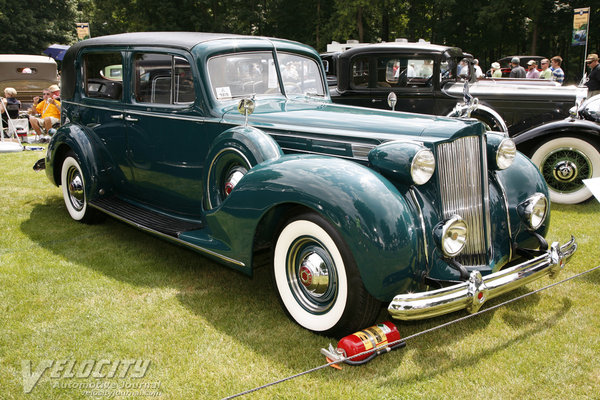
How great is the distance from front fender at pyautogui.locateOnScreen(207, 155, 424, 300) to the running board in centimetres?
117

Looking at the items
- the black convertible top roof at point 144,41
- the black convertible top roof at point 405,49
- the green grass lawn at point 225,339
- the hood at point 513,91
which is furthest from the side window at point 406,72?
the green grass lawn at point 225,339

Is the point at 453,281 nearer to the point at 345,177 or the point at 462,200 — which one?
Result: the point at 462,200

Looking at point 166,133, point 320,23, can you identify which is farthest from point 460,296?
point 320,23

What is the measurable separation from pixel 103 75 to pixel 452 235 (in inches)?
157

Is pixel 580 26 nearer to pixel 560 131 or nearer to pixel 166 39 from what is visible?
pixel 560 131

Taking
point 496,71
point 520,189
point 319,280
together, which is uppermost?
point 496,71

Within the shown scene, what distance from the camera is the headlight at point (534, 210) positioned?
3404 mm

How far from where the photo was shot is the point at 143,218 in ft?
14.5

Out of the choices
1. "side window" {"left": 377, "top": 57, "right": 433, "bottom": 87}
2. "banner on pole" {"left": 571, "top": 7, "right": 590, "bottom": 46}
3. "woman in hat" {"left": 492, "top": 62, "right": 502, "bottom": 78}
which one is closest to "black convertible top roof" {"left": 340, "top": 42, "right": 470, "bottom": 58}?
"side window" {"left": 377, "top": 57, "right": 433, "bottom": 87}

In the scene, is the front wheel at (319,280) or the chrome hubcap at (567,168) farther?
the chrome hubcap at (567,168)

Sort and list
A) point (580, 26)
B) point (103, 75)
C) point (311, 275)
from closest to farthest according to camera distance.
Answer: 1. point (311, 275)
2. point (103, 75)
3. point (580, 26)

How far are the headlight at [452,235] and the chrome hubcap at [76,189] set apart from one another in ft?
12.7

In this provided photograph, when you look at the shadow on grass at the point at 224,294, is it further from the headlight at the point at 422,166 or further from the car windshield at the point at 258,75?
the car windshield at the point at 258,75

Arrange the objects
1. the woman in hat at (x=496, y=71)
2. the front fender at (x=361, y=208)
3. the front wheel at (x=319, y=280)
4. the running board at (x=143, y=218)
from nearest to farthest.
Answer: the front fender at (x=361, y=208), the front wheel at (x=319, y=280), the running board at (x=143, y=218), the woman in hat at (x=496, y=71)
